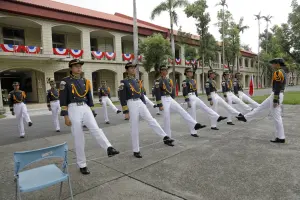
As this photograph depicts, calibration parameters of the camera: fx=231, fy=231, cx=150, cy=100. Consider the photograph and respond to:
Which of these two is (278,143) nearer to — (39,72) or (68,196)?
(68,196)

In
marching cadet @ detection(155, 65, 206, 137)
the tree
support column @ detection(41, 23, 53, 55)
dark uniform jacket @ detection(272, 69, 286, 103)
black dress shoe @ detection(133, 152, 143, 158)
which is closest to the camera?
black dress shoe @ detection(133, 152, 143, 158)

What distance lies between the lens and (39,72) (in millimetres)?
21500

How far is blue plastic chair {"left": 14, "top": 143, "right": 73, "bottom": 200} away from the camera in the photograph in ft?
8.56

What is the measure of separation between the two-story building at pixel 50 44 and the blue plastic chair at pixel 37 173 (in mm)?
17742

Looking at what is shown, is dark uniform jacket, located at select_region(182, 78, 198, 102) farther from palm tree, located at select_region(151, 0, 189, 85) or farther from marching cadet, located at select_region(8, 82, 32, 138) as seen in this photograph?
palm tree, located at select_region(151, 0, 189, 85)

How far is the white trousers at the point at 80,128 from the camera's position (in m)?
4.38

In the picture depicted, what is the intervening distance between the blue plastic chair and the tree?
20.8 meters

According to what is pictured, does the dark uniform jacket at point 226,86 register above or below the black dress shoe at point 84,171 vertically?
above

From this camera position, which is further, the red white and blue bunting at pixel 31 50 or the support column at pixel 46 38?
the support column at pixel 46 38

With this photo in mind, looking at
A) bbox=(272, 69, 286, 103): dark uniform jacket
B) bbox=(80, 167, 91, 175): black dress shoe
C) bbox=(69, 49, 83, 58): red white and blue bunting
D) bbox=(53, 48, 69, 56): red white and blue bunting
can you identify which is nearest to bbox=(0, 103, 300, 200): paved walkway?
bbox=(80, 167, 91, 175): black dress shoe

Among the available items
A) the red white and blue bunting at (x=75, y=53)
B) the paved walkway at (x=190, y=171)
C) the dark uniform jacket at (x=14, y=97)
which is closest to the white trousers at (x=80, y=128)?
the paved walkway at (x=190, y=171)

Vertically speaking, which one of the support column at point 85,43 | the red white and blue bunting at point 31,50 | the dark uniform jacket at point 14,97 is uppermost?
the support column at point 85,43

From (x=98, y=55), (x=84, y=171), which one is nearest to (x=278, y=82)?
(x=84, y=171)

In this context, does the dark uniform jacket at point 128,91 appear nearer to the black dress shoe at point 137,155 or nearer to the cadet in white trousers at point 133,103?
the cadet in white trousers at point 133,103
